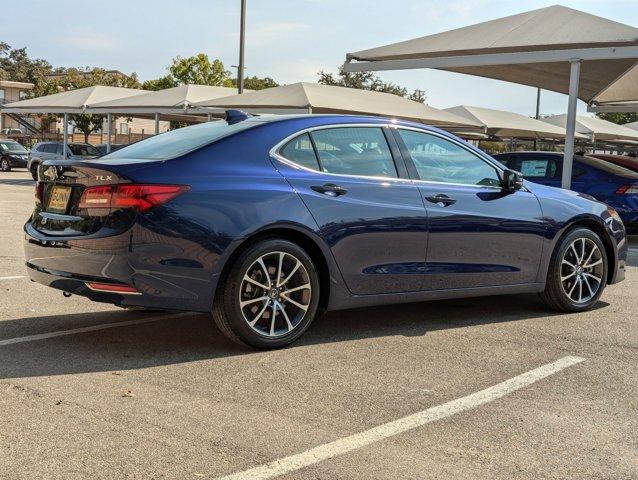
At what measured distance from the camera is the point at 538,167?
516 inches

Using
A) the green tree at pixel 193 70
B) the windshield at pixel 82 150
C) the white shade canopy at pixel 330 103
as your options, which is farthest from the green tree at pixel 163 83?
the white shade canopy at pixel 330 103

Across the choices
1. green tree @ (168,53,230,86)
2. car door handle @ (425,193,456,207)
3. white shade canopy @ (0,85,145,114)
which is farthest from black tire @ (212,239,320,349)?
green tree @ (168,53,230,86)

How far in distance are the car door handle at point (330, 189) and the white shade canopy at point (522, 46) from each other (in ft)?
29.6

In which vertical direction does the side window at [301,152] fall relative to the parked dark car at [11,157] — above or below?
above

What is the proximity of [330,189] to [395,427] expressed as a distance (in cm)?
193

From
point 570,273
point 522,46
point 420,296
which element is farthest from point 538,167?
point 420,296

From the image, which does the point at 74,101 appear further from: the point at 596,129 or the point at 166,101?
the point at 596,129

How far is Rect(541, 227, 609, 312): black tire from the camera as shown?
21.2 feet

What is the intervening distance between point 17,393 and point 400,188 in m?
2.81

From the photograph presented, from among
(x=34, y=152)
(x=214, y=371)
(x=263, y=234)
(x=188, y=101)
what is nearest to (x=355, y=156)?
(x=263, y=234)

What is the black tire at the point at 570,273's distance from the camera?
6.45 metres

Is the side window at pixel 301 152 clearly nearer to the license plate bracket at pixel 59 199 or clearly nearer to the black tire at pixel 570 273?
the license plate bracket at pixel 59 199

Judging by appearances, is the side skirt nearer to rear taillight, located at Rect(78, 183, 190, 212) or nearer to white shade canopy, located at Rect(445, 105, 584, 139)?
rear taillight, located at Rect(78, 183, 190, 212)

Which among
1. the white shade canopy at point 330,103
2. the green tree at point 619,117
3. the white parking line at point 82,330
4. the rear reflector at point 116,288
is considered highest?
the green tree at point 619,117
